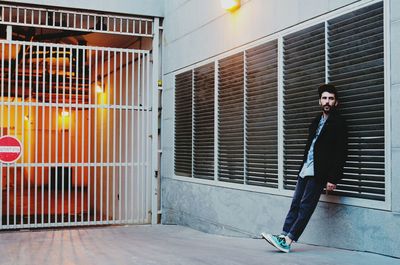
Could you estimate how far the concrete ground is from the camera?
17.4 feet

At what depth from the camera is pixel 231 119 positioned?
7.90 meters

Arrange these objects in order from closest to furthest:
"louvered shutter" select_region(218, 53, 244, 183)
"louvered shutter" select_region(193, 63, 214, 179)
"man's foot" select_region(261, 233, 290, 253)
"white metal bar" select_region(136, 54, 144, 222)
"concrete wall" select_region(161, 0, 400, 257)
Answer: "concrete wall" select_region(161, 0, 400, 257) < "man's foot" select_region(261, 233, 290, 253) < "louvered shutter" select_region(218, 53, 244, 183) < "louvered shutter" select_region(193, 63, 214, 179) < "white metal bar" select_region(136, 54, 144, 222)

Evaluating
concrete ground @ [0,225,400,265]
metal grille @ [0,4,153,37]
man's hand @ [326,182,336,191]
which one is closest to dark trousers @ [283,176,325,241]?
man's hand @ [326,182,336,191]

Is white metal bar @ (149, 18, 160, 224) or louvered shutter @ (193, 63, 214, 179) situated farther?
white metal bar @ (149, 18, 160, 224)

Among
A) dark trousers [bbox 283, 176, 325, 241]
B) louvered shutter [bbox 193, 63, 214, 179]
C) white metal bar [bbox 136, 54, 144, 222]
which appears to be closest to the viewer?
dark trousers [bbox 283, 176, 325, 241]

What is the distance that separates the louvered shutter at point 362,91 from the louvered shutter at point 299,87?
283 millimetres

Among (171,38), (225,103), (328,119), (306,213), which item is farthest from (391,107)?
(171,38)

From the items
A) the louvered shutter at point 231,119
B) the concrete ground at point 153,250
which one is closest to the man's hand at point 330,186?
the concrete ground at point 153,250

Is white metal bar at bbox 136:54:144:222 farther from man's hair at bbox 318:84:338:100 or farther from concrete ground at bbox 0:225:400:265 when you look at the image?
man's hair at bbox 318:84:338:100

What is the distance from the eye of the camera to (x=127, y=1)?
32.3ft

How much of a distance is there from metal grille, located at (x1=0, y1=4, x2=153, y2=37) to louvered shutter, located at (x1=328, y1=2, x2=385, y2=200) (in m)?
5.28

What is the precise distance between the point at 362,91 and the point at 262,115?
1.94 m

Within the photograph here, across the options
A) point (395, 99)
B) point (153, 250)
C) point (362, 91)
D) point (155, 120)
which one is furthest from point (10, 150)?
point (395, 99)

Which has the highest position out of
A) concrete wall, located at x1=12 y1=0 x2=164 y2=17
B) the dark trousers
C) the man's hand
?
concrete wall, located at x1=12 y1=0 x2=164 y2=17
